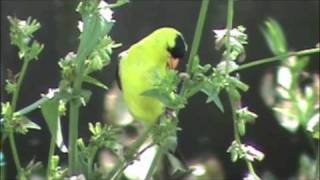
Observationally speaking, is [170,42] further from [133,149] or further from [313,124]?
[313,124]

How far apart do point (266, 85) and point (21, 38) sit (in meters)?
1.56

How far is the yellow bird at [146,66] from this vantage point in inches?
31.7

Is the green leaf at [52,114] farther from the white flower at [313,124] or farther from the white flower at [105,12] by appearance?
the white flower at [313,124]

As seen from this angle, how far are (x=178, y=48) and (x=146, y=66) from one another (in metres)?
0.04

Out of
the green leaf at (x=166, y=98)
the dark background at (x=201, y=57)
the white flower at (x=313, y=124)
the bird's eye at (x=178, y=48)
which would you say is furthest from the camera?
the dark background at (x=201, y=57)

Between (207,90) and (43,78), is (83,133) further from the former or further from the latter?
(207,90)

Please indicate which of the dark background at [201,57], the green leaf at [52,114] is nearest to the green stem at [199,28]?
the green leaf at [52,114]

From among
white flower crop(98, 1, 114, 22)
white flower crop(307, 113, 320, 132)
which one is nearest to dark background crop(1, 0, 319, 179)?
white flower crop(307, 113, 320, 132)

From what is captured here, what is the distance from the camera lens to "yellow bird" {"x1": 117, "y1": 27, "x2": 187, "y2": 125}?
0.80 m

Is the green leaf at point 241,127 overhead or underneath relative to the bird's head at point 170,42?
underneath

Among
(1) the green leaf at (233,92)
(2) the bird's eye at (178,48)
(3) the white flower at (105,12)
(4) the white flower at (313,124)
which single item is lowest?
(4) the white flower at (313,124)

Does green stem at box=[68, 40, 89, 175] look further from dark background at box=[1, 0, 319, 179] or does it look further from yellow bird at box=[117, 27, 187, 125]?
dark background at box=[1, 0, 319, 179]

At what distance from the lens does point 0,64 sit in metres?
2.74

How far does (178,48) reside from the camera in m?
0.84
